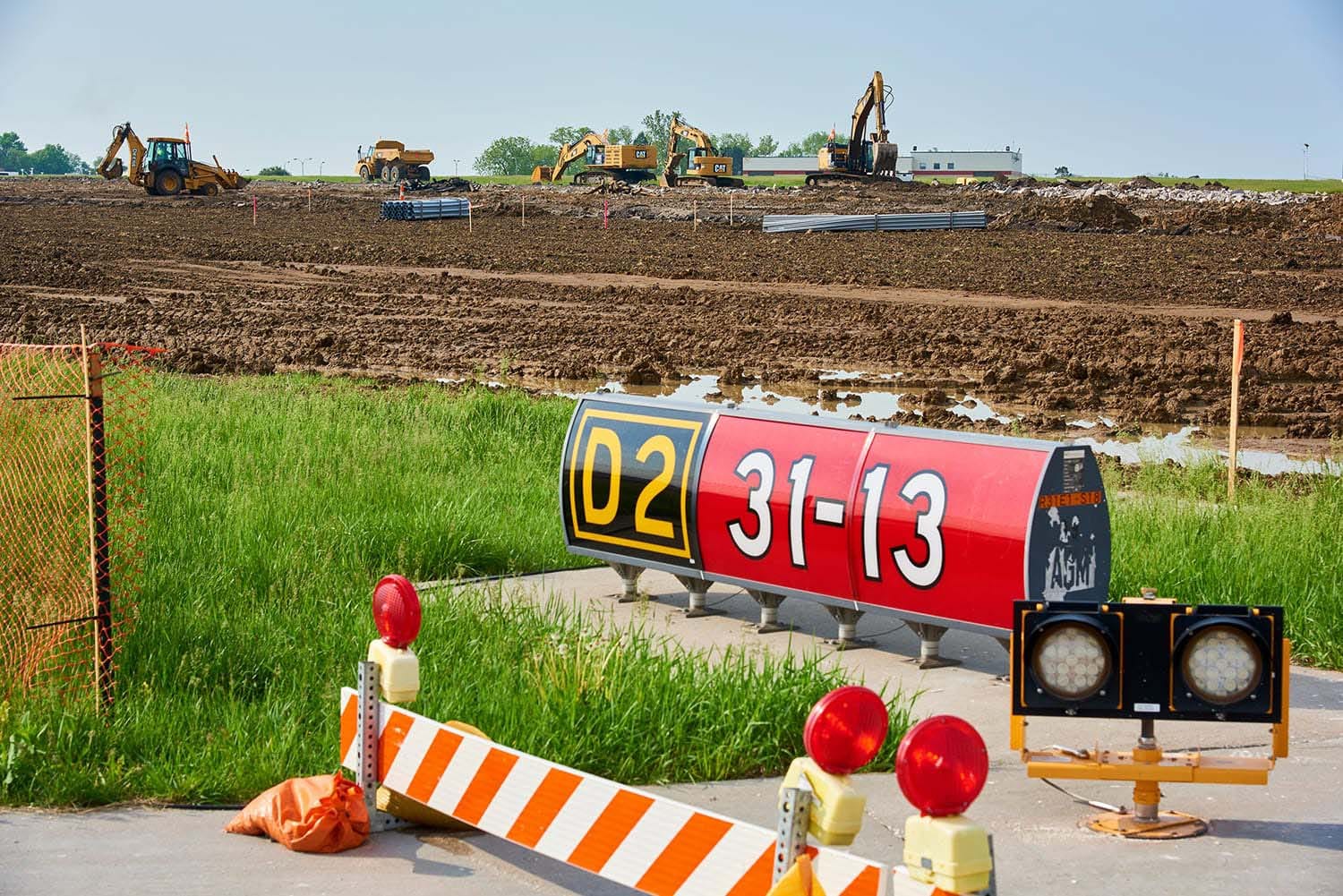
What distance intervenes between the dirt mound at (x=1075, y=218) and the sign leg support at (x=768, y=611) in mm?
44878

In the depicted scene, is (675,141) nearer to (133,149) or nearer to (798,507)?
(133,149)

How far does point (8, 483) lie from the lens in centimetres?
816

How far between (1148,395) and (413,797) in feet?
53.1

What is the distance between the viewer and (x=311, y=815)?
223 inches

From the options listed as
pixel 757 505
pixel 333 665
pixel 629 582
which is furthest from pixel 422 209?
pixel 333 665

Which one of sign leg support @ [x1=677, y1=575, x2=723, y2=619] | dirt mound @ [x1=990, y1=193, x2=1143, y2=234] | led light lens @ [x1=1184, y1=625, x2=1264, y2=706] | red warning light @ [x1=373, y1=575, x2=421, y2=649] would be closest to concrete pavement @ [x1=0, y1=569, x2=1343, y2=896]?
led light lens @ [x1=1184, y1=625, x2=1264, y2=706]

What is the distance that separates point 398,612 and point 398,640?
0.39 ft

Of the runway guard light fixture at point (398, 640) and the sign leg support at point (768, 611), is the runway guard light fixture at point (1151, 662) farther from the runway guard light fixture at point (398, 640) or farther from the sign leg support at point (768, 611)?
the sign leg support at point (768, 611)

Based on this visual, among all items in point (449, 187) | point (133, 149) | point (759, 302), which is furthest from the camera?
point (449, 187)

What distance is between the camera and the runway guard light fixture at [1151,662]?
5.63 meters

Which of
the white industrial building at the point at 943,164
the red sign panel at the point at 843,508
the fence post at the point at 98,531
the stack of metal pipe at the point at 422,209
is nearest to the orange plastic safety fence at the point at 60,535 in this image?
the fence post at the point at 98,531

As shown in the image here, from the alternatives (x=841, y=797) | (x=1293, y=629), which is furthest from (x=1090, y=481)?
(x=841, y=797)

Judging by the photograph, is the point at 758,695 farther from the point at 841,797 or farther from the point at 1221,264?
the point at 1221,264

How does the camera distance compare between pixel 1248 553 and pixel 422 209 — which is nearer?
pixel 1248 553
